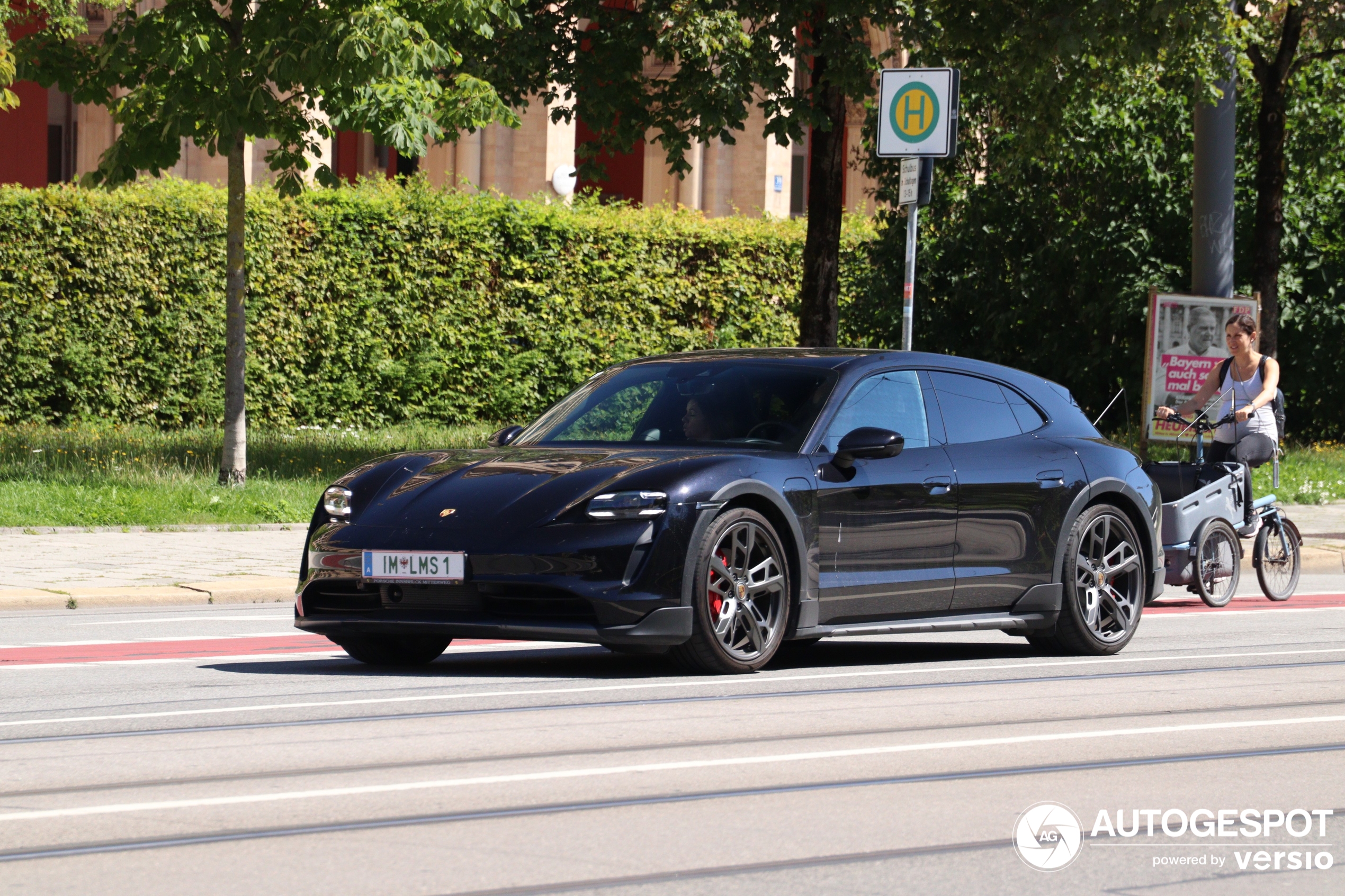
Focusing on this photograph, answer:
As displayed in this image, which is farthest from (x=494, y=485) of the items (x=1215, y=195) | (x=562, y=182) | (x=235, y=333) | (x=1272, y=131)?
(x=562, y=182)

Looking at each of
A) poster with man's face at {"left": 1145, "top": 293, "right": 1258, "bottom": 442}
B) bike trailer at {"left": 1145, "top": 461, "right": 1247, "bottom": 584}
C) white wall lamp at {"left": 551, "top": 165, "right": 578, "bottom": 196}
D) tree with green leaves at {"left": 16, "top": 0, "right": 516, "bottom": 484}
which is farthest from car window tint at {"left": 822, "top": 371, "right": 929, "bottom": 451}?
white wall lamp at {"left": 551, "top": 165, "right": 578, "bottom": 196}

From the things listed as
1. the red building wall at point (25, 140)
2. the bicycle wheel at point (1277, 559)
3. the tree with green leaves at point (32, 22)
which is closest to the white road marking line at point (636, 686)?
the bicycle wheel at point (1277, 559)

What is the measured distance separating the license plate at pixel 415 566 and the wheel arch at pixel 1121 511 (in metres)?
3.15

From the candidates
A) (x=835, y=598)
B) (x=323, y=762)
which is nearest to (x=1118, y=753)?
(x=835, y=598)

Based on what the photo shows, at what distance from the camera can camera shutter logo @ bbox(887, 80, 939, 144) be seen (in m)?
13.6

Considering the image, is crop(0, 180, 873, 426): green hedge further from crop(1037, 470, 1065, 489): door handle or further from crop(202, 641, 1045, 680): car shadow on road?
crop(1037, 470, 1065, 489): door handle

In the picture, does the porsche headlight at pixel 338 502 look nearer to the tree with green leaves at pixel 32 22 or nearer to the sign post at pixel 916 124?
the sign post at pixel 916 124

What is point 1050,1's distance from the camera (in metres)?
20.7

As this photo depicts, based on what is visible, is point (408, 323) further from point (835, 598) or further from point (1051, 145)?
point (835, 598)

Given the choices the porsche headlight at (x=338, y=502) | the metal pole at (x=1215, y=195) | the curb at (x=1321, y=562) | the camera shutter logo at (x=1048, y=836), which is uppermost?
the metal pole at (x=1215, y=195)

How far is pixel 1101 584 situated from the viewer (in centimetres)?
979

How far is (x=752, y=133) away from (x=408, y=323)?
18.2 m

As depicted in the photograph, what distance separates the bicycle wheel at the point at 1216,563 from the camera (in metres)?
12.8

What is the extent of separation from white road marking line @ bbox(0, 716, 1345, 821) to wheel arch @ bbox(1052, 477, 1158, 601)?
6.68ft
